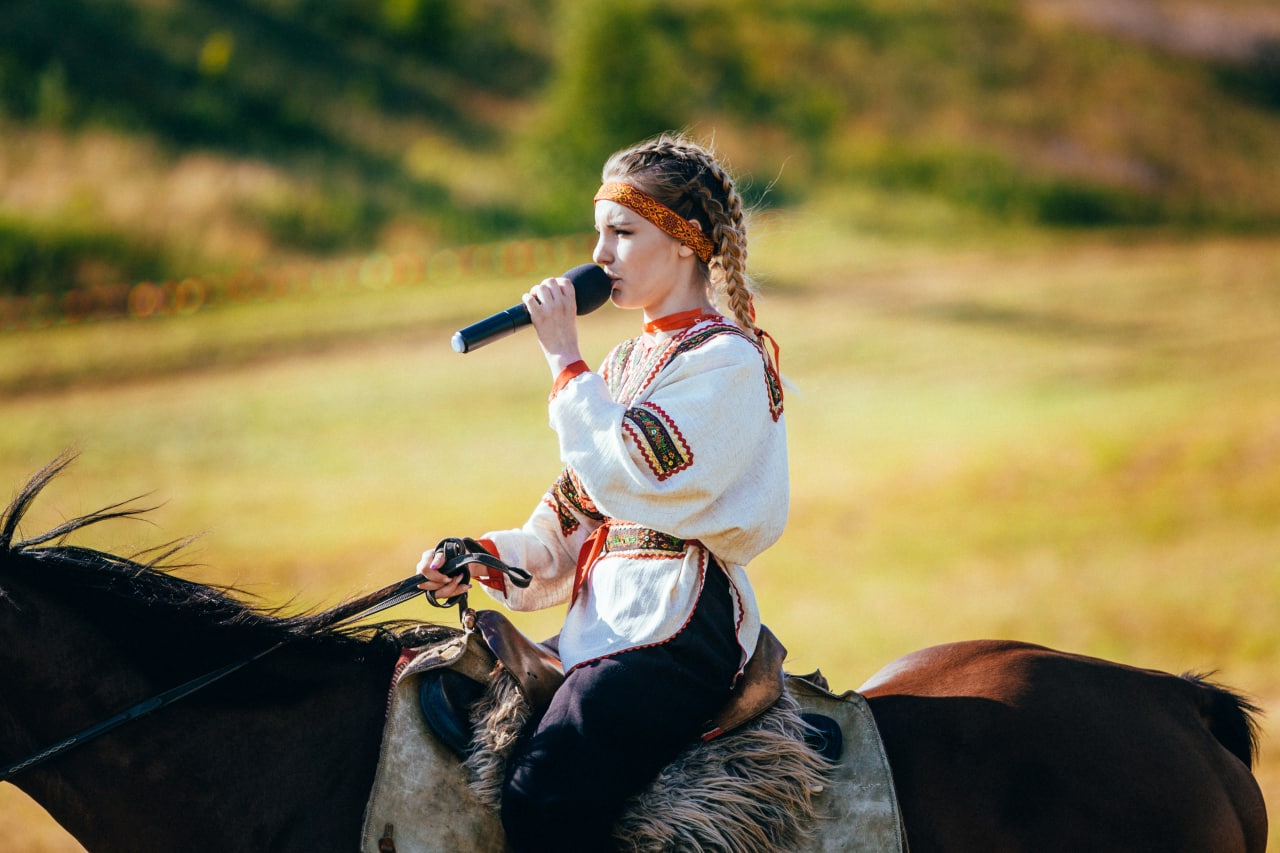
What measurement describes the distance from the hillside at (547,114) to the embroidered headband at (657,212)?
35.5 ft

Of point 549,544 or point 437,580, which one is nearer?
point 437,580

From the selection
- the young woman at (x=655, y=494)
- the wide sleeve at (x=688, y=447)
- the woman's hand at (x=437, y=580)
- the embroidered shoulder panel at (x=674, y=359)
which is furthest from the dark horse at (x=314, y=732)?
the embroidered shoulder panel at (x=674, y=359)

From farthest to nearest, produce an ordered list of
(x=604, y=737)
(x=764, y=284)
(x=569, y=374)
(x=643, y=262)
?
(x=764, y=284) → (x=643, y=262) → (x=569, y=374) → (x=604, y=737)

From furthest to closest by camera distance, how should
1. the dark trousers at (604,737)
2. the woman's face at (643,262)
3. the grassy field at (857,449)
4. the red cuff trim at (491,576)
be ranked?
the grassy field at (857,449) → the red cuff trim at (491,576) → the woman's face at (643,262) → the dark trousers at (604,737)

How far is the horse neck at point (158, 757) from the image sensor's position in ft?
7.63

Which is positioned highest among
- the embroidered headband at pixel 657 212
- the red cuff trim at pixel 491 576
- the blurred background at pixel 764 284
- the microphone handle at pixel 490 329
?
the blurred background at pixel 764 284

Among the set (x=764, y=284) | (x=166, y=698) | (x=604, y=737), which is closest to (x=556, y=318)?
(x=604, y=737)

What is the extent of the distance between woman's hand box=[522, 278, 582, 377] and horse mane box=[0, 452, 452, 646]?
2.25ft

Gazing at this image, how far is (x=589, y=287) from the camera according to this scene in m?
2.47

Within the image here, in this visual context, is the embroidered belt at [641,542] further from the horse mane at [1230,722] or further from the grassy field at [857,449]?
the grassy field at [857,449]

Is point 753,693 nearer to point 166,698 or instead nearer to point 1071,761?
point 1071,761

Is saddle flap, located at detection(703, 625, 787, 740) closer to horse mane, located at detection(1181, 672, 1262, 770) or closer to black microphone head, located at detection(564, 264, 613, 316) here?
black microphone head, located at detection(564, 264, 613, 316)

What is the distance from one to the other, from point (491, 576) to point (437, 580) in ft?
0.48

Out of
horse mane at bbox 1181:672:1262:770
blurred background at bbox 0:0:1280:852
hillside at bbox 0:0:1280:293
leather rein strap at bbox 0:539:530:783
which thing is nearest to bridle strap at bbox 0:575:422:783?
leather rein strap at bbox 0:539:530:783
